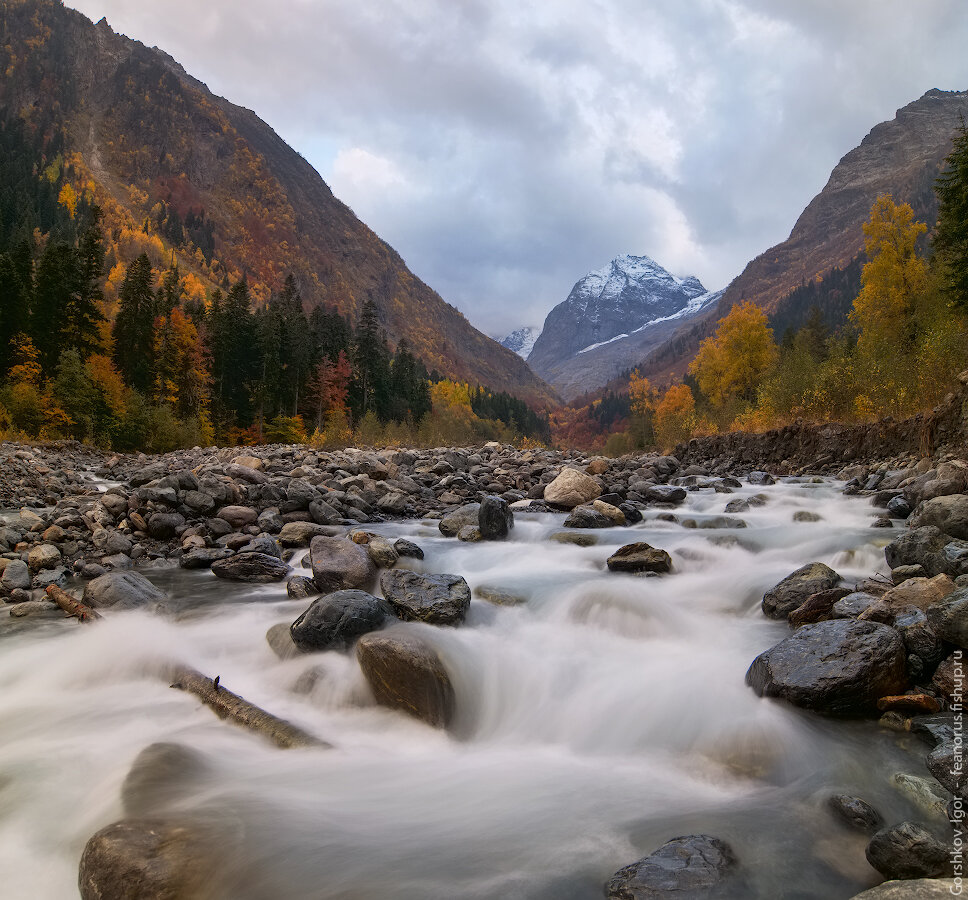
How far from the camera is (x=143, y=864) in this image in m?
2.47

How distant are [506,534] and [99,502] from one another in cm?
720

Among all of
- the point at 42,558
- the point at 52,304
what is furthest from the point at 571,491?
the point at 52,304

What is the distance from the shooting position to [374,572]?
7176mm

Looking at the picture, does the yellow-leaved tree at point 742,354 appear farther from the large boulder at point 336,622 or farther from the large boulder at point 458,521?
the large boulder at point 336,622

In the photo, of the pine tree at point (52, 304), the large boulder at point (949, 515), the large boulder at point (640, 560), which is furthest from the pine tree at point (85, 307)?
the large boulder at point (949, 515)

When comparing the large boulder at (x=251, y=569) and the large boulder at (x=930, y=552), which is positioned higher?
the large boulder at (x=930, y=552)

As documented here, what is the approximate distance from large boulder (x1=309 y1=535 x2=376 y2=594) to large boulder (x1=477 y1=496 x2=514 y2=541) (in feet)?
9.58

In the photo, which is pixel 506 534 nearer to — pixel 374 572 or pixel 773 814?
pixel 374 572

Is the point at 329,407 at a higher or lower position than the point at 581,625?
higher

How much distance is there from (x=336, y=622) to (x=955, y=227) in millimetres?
26970

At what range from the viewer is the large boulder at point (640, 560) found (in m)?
7.46

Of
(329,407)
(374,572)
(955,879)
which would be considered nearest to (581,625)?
(374,572)

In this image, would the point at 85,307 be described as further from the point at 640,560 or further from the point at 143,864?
the point at 143,864

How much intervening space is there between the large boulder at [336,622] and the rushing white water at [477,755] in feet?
0.56
